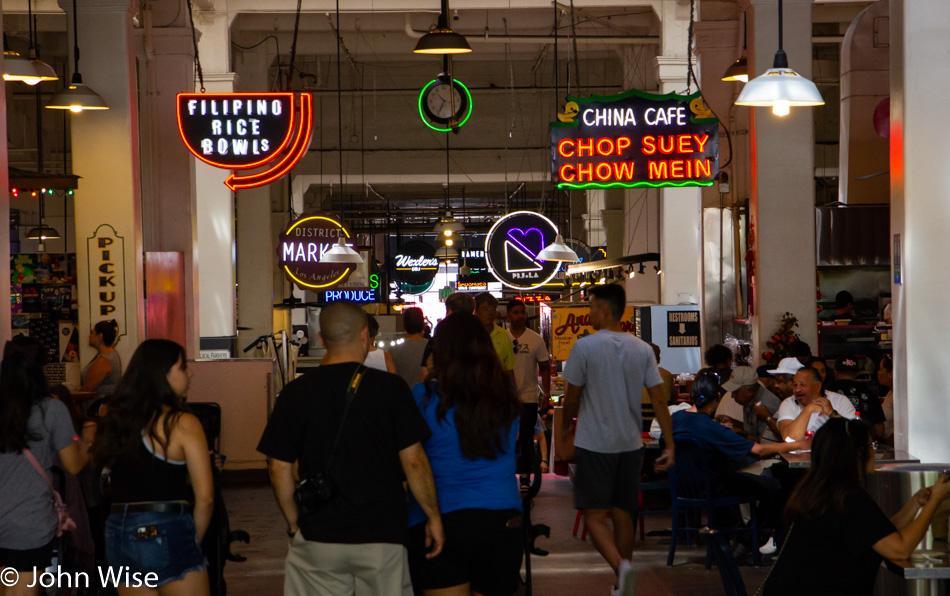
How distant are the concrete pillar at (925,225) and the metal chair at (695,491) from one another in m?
1.22

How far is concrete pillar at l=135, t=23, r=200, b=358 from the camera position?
39.2 feet

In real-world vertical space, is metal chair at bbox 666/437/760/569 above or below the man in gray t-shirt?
below

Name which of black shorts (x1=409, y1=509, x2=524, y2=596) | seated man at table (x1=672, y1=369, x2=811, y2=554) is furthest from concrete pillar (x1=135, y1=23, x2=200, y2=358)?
black shorts (x1=409, y1=509, x2=524, y2=596)

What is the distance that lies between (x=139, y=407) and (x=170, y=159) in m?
8.44

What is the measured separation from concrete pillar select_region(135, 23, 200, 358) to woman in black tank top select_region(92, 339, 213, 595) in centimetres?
796

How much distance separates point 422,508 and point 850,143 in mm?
12663

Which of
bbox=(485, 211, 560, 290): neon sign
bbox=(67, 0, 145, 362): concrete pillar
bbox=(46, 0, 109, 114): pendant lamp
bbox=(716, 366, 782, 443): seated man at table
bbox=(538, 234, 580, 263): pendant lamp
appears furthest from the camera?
bbox=(485, 211, 560, 290): neon sign

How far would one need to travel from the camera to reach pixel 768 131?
10.4 metres

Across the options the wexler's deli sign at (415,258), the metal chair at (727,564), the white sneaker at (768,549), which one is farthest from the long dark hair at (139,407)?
the wexler's deli sign at (415,258)

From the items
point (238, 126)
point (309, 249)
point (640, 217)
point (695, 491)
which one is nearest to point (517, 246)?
point (309, 249)

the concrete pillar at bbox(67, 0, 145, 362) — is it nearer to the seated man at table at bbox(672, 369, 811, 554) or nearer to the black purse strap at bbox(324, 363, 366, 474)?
the seated man at table at bbox(672, 369, 811, 554)

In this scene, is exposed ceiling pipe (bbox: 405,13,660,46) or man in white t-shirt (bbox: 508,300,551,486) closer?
man in white t-shirt (bbox: 508,300,551,486)

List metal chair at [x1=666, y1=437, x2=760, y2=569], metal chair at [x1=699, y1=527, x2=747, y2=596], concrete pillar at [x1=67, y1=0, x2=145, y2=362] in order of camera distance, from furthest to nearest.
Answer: concrete pillar at [x1=67, y1=0, x2=145, y2=362] → metal chair at [x1=666, y1=437, x2=760, y2=569] → metal chair at [x1=699, y1=527, x2=747, y2=596]
